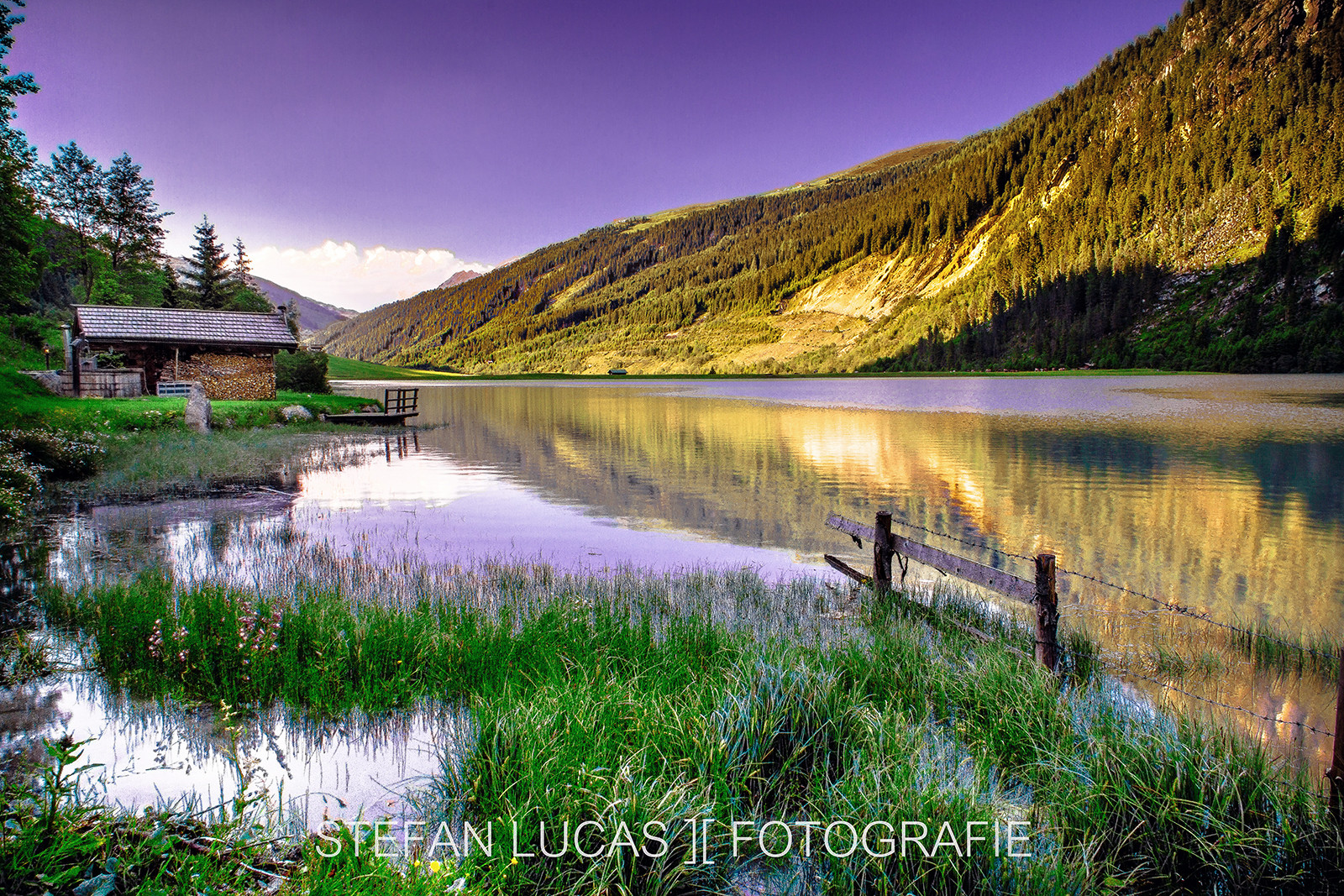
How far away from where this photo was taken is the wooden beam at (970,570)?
639 centimetres

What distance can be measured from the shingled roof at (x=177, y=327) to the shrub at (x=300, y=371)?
18.6 feet

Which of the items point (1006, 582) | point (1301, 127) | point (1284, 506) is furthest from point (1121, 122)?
point (1006, 582)

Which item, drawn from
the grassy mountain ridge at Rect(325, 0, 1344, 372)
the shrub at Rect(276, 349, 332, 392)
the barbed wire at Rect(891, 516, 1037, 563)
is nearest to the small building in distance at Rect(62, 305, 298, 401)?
the shrub at Rect(276, 349, 332, 392)

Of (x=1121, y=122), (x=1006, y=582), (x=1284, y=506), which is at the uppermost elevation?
(x=1121, y=122)

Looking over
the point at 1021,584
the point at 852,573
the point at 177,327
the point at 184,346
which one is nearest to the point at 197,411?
the point at 184,346

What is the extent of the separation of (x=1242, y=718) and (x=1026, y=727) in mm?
2537

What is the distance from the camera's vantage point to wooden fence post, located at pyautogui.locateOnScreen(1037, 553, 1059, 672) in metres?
6.04

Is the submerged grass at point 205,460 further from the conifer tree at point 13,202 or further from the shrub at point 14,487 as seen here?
the conifer tree at point 13,202

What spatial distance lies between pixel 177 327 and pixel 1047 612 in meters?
41.9

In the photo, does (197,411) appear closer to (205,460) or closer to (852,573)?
(205,460)

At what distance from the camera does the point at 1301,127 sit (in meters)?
126

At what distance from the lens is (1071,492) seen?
734 inches

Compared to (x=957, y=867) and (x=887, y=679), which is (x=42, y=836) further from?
(x=887, y=679)

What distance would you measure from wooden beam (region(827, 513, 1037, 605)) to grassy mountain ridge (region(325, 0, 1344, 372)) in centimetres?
10528
